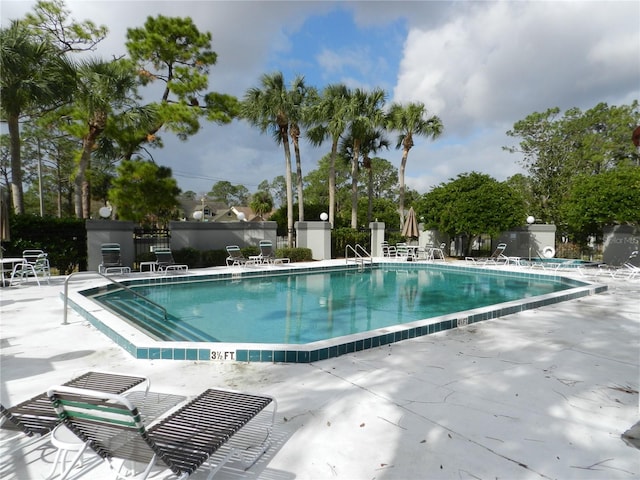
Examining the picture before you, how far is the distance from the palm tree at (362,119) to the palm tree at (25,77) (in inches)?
530

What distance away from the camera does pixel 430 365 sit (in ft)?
15.1

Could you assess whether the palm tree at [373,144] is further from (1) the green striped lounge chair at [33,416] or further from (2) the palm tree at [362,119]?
(1) the green striped lounge chair at [33,416]

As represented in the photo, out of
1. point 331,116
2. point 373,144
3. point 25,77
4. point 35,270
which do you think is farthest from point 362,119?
point 35,270

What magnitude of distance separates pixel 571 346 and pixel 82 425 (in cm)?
589

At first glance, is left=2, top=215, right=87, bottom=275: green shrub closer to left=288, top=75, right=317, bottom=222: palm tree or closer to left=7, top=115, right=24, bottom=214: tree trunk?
left=7, top=115, right=24, bottom=214: tree trunk

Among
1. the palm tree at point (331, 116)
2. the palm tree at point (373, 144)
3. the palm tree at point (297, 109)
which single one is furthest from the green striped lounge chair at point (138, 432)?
the palm tree at point (373, 144)

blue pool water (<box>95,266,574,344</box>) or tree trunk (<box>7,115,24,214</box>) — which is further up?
tree trunk (<box>7,115,24,214</box>)

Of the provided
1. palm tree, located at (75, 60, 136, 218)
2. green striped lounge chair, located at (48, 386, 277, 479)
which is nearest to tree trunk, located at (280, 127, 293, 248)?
palm tree, located at (75, 60, 136, 218)

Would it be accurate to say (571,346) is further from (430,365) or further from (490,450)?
(490,450)

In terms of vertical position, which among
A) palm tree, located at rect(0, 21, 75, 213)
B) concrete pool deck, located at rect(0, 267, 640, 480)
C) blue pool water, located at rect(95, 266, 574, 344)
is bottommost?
blue pool water, located at rect(95, 266, 574, 344)

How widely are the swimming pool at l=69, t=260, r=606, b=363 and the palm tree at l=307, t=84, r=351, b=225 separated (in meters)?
8.31

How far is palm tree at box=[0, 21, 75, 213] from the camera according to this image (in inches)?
490

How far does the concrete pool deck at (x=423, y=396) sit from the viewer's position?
2.65 m

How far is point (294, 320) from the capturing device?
823 cm
